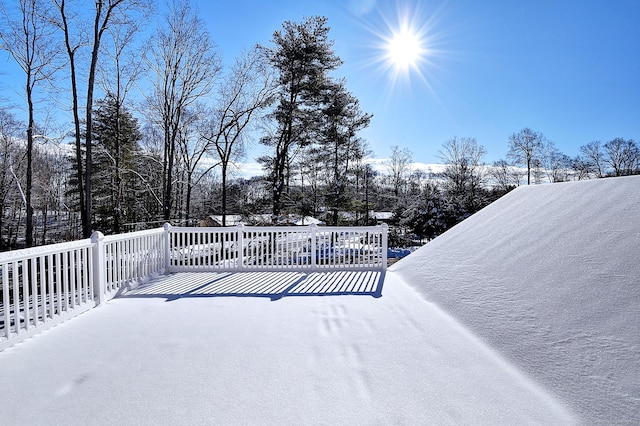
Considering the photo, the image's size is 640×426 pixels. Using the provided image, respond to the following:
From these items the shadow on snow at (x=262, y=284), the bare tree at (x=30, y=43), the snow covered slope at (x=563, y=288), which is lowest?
the shadow on snow at (x=262, y=284)

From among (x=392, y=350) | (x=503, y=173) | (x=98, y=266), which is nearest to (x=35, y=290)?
(x=98, y=266)

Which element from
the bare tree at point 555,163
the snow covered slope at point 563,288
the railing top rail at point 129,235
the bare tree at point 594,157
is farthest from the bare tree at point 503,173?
the railing top rail at point 129,235

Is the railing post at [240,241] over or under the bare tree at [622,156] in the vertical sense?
under

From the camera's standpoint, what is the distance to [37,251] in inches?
113

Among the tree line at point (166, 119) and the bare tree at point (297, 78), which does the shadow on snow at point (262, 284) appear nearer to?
the tree line at point (166, 119)

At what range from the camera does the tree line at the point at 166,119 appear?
912cm

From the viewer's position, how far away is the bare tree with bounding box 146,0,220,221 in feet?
34.9

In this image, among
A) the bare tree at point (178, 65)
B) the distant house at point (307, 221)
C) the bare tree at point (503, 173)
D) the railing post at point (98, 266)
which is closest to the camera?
the railing post at point (98, 266)

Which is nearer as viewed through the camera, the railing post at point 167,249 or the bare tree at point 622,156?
the railing post at point 167,249

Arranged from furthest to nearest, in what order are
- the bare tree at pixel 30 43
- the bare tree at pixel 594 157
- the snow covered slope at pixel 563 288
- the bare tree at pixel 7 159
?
the bare tree at pixel 594 157 < the bare tree at pixel 7 159 < the bare tree at pixel 30 43 < the snow covered slope at pixel 563 288

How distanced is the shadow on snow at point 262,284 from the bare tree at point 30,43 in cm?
881

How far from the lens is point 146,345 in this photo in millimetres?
2619

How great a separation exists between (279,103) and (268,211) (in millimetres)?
4679

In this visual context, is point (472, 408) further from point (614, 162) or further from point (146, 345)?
point (614, 162)
